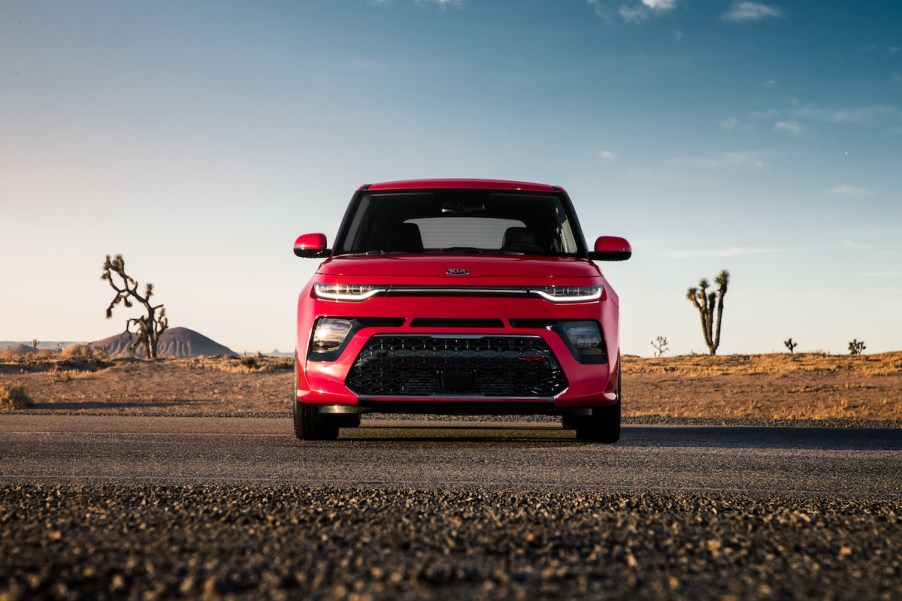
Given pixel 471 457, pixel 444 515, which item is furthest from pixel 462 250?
pixel 444 515

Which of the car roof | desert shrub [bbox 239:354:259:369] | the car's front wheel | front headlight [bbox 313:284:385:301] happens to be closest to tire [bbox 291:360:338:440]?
front headlight [bbox 313:284:385:301]

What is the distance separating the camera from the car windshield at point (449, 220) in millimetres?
7941

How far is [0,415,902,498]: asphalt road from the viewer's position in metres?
5.53

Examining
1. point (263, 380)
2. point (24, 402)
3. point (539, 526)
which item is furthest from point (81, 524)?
point (263, 380)

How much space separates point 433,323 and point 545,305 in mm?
825

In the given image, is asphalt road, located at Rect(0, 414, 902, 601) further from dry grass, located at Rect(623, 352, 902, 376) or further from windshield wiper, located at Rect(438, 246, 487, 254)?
dry grass, located at Rect(623, 352, 902, 376)

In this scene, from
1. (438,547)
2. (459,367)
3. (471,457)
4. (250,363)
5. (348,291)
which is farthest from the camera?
(250,363)

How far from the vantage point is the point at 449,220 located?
827 cm

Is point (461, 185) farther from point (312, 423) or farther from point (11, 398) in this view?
point (11, 398)

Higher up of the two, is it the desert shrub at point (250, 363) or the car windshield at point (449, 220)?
the car windshield at point (449, 220)

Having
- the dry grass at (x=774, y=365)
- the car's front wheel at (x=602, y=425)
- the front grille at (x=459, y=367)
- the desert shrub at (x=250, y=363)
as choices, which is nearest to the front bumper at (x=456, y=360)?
the front grille at (x=459, y=367)

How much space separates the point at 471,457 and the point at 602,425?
114cm

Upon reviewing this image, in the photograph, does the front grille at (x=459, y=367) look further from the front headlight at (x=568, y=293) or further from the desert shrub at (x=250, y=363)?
the desert shrub at (x=250, y=363)

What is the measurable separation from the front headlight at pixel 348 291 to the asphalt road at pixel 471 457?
46.6 inches
